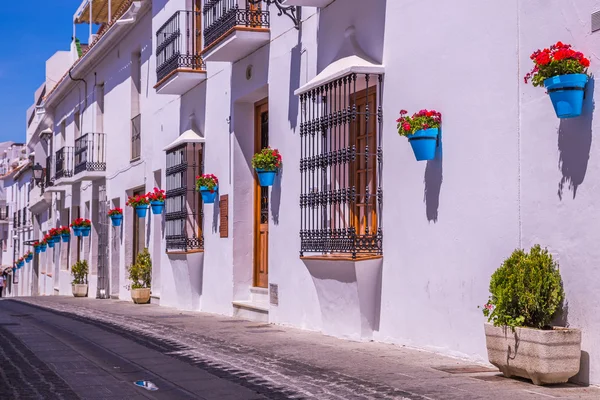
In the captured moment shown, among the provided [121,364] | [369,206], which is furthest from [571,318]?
[121,364]

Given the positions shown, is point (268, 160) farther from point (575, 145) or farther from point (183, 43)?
point (575, 145)

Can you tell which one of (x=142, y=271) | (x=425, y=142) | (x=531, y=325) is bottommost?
(x=142, y=271)

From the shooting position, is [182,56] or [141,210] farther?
[141,210]

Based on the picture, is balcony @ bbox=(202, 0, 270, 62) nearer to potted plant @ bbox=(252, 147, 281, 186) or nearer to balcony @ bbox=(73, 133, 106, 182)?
potted plant @ bbox=(252, 147, 281, 186)

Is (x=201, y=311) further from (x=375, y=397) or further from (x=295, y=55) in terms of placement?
(x=375, y=397)

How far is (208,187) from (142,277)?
5519 mm

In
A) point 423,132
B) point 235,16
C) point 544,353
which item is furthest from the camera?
point 235,16

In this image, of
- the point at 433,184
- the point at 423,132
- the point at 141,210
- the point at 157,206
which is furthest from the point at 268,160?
the point at 141,210

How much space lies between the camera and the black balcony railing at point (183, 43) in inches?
637

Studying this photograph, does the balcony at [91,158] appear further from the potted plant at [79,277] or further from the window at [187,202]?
the window at [187,202]

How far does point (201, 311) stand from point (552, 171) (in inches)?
391

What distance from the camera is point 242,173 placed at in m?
14.3

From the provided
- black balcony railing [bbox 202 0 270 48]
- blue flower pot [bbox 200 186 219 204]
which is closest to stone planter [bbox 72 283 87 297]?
blue flower pot [bbox 200 186 219 204]

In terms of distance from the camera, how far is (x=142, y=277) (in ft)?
64.5
